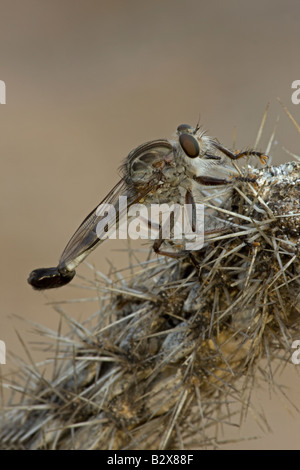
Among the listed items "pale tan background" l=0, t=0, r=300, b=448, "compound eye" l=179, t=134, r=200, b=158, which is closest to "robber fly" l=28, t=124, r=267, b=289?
"compound eye" l=179, t=134, r=200, b=158

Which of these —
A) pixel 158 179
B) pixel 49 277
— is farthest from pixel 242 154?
pixel 49 277

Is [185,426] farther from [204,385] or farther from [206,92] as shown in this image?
[206,92]

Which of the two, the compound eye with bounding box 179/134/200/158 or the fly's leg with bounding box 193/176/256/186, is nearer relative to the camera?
the fly's leg with bounding box 193/176/256/186

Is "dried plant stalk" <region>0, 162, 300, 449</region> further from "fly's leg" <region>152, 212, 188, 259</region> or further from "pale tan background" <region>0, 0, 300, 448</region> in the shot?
"pale tan background" <region>0, 0, 300, 448</region>

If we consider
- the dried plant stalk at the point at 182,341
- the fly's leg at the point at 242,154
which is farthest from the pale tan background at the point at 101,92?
the fly's leg at the point at 242,154

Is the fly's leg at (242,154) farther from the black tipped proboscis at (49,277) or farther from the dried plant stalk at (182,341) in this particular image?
the black tipped proboscis at (49,277)

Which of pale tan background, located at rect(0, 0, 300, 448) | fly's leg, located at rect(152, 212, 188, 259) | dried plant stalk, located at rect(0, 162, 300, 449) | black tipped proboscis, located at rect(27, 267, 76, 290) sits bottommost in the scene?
dried plant stalk, located at rect(0, 162, 300, 449)
